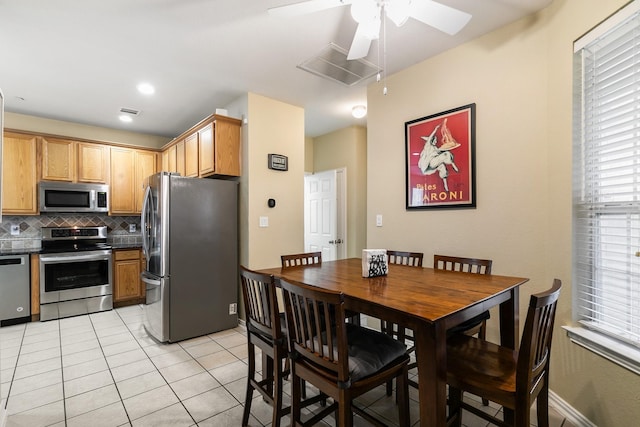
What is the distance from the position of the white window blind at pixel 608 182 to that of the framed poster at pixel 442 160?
2.34ft

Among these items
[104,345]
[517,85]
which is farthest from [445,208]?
[104,345]

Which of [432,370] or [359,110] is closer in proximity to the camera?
[432,370]

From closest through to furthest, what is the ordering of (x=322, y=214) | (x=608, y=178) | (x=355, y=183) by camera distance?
(x=608, y=178), (x=355, y=183), (x=322, y=214)

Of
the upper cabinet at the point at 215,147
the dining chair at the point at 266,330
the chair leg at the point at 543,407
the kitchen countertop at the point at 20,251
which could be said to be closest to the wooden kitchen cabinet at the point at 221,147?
the upper cabinet at the point at 215,147

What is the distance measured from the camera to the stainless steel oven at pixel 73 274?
12.3 ft

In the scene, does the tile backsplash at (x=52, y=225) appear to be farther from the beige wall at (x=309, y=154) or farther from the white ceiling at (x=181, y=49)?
the beige wall at (x=309, y=154)

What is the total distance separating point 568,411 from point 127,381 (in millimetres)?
3071

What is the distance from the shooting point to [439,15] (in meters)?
1.63

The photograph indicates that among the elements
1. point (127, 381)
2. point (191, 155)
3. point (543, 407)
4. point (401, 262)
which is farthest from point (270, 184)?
point (543, 407)

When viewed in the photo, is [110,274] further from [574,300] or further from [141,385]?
[574,300]

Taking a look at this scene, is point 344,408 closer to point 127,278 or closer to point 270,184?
point 270,184

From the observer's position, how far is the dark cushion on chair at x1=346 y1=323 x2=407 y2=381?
1.36 metres

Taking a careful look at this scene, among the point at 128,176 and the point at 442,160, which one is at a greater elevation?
the point at 128,176

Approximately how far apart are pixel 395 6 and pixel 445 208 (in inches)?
64.1
